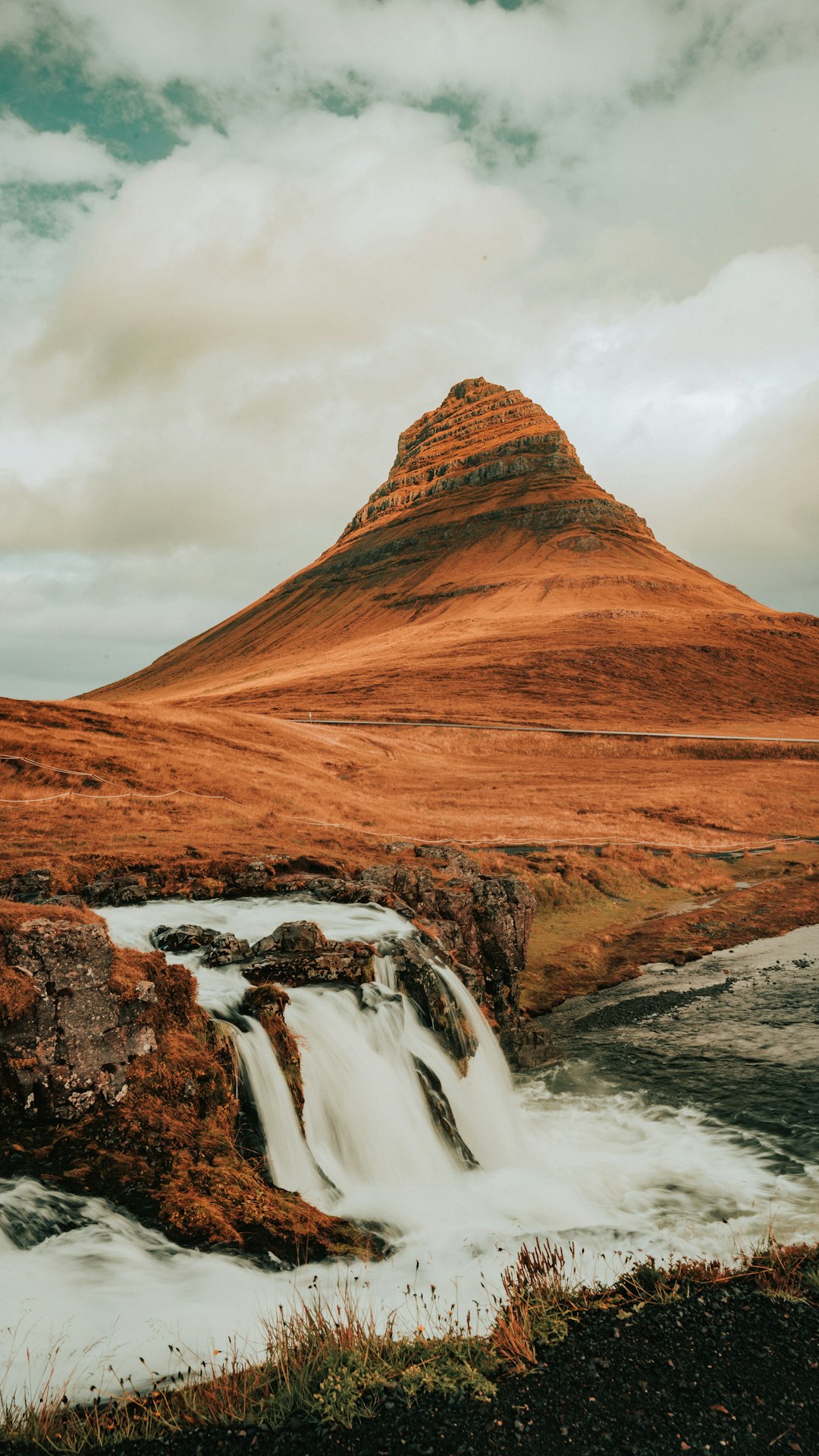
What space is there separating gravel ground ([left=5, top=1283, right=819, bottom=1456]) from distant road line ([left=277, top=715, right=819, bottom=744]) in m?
79.7

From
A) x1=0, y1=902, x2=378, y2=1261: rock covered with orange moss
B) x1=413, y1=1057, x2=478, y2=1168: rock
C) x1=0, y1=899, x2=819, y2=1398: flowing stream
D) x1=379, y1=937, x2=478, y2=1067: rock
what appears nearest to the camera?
x1=0, y1=899, x2=819, y2=1398: flowing stream

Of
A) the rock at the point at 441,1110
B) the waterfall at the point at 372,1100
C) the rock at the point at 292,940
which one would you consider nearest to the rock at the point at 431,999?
the waterfall at the point at 372,1100

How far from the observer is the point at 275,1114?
12109 mm

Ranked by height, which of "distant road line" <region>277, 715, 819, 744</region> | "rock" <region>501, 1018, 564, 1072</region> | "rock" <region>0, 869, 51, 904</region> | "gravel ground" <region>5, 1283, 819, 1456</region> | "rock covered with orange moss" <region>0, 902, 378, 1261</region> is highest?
"distant road line" <region>277, 715, 819, 744</region>

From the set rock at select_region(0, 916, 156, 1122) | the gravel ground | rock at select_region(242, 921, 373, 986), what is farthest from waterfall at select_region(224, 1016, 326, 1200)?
the gravel ground

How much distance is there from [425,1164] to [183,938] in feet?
20.8

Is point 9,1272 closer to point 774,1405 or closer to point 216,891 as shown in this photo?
point 774,1405

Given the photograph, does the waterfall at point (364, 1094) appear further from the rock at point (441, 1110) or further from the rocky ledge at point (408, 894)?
the rocky ledge at point (408, 894)

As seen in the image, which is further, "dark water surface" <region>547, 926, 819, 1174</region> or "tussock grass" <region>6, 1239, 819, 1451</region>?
"dark water surface" <region>547, 926, 819, 1174</region>

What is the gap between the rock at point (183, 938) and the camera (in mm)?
15938

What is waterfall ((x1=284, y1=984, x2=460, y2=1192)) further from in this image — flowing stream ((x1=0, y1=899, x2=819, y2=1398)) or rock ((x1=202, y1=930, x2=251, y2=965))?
rock ((x1=202, y1=930, x2=251, y2=965))

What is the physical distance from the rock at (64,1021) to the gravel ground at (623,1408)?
15.6ft

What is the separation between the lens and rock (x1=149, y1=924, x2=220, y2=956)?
15.9 meters

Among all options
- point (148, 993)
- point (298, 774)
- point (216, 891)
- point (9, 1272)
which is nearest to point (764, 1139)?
point (148, 993)
